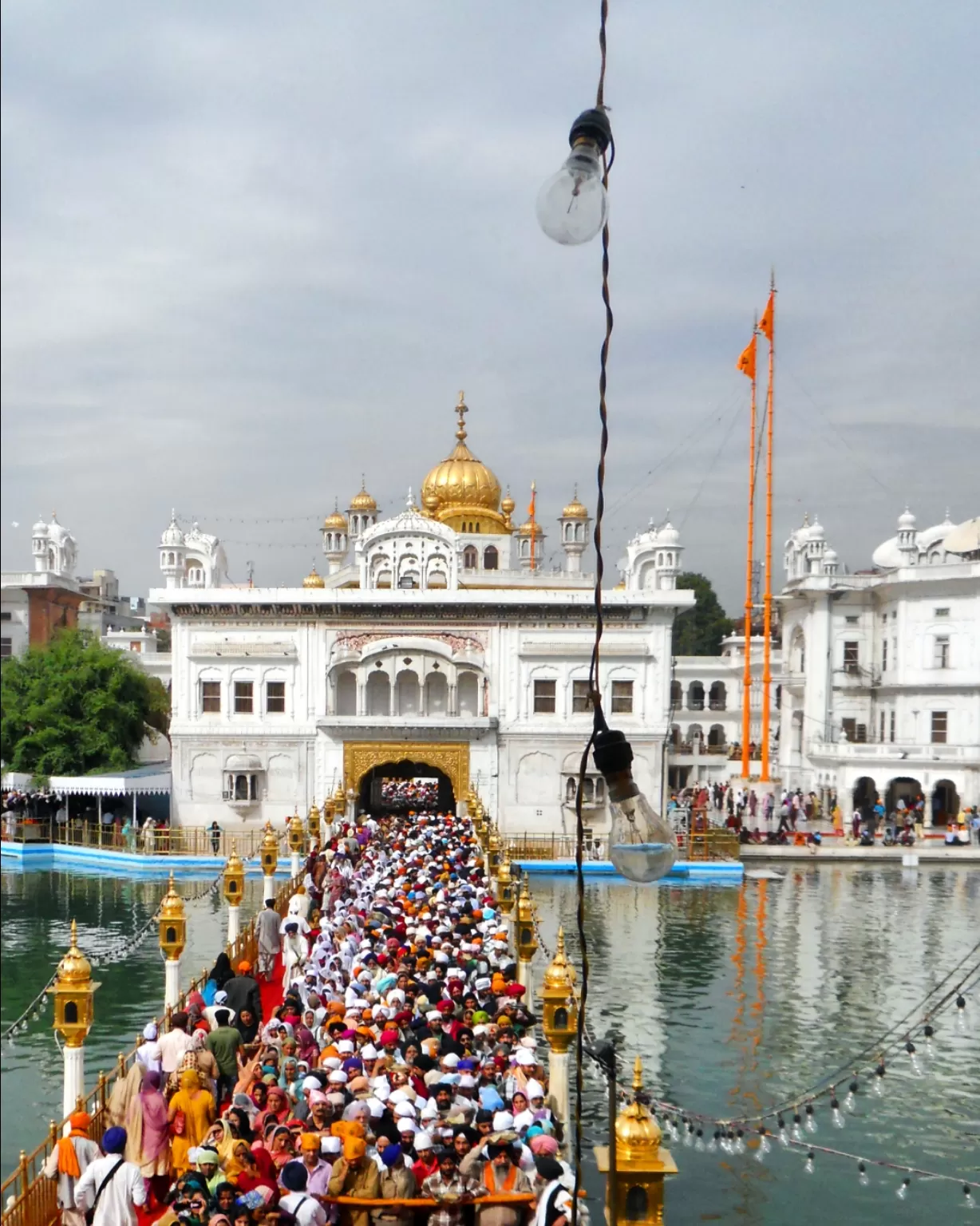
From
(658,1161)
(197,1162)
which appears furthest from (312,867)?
(658,1161)

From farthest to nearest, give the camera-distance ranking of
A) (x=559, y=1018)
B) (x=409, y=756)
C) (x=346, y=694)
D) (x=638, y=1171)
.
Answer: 1. (x=346, y=694)
2. (x=409, y=756)
3. (x=559, y=1018)
4. (x=638, y=1171)

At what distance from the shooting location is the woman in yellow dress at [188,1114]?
297 inches

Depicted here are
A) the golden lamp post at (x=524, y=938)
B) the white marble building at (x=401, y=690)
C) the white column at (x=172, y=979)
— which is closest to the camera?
the white column at (x=172, y=979)

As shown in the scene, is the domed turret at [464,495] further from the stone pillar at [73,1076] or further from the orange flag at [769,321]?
the stone pillar at [73,1076]

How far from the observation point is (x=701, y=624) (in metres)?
67.1

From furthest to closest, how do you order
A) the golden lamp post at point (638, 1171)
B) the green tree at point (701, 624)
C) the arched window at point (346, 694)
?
1. the green tree at point (701, 624)
2. the arched window at point (346, 694)
3. the golden lamp post at point (638, 1171)

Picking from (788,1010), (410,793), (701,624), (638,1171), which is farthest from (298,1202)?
(701,624)

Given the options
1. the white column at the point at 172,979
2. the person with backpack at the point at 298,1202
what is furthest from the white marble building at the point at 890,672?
the person with backpack at the point at 298,1202

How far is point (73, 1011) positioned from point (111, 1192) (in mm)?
2340

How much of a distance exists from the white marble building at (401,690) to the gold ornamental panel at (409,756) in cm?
3

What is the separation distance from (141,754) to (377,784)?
343 inches

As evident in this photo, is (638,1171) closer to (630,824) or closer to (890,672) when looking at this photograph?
(630,824)

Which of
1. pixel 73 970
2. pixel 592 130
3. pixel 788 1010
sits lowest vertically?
pixel 788 1010

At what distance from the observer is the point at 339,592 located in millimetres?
30844
